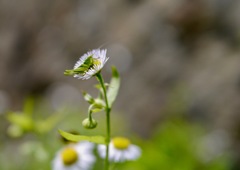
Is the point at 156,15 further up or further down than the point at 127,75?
further up

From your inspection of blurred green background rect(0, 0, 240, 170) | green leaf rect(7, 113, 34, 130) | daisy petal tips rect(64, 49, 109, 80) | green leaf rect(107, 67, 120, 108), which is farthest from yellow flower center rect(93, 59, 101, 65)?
blurred green background rect(0, 0, 240, 170)

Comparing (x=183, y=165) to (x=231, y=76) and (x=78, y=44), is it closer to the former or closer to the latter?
(x=231, y=76)

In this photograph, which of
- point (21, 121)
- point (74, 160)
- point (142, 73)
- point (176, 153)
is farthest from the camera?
point (142, 73)

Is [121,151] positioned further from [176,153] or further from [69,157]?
[176,153]

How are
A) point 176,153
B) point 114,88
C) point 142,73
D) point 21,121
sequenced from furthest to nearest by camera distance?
point 142,73 < point 176,153 < point 21,121 < point 114,88

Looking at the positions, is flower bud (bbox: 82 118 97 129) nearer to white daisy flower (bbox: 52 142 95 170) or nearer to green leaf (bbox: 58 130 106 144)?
green leaf (bbox: 58 130 106 144)

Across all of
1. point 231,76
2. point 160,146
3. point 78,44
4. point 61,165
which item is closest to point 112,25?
point 78,44

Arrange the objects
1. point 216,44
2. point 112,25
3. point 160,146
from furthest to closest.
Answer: point 112,25 < point 216,44 < point 160,146

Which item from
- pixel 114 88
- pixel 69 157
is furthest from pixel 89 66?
pixel 69 157

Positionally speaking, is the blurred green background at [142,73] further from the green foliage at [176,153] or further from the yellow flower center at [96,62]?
the yellow flower center at [96,62]

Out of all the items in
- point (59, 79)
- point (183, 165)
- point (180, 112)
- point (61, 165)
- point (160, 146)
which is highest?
point (59, 79)
